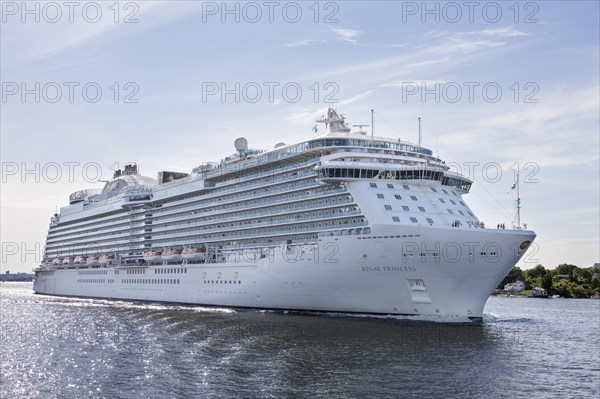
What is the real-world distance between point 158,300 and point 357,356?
4174cm

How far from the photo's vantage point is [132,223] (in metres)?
78.6

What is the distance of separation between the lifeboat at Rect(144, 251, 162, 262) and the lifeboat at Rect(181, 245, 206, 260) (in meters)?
7.33

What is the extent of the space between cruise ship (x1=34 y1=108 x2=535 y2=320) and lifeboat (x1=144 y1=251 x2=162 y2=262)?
0.13 metres

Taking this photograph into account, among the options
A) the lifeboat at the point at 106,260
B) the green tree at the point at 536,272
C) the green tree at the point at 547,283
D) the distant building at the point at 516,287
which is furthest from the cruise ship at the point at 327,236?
the green tree at the point at 536,272

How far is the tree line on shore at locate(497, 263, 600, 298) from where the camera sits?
13350cm

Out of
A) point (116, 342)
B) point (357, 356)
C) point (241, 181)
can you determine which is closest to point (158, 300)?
point (241, 181)

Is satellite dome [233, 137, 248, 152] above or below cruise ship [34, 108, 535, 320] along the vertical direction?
above

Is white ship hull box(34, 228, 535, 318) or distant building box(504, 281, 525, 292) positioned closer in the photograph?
white ship hull box(34, 228, 535, 318)

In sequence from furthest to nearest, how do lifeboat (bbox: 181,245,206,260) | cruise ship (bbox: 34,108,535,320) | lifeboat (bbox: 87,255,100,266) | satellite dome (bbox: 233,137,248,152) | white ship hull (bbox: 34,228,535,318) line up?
A: lifeboat (bbox: 87,255,100,266) < satellite dome (bbox: 233,137,248,152) < lifeboat (bbox: 181,245,206,260) < cruise ship (bbox: 34,108,535,320) < white ship hull (bbox: 34,228,535,318)

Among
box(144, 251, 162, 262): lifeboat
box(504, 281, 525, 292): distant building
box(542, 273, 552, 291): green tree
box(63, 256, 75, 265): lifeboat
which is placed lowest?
box(504, 281, 525, 292): distant building

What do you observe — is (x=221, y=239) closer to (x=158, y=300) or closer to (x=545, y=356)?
(x=158, y=300)

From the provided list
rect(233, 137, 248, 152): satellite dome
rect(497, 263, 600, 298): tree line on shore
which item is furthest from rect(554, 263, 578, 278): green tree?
rect(233, 137, 248, 152): satellite dome

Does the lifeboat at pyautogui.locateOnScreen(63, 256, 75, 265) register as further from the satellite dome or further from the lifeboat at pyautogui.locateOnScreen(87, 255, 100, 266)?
the satellite dome

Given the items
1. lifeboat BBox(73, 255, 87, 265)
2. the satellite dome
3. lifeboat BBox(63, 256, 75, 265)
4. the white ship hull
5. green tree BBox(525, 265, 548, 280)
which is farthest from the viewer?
green tree BBox(525, 265, 548, 280)
